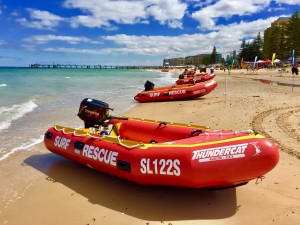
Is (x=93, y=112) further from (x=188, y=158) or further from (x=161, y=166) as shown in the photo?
(x=188, y=158)

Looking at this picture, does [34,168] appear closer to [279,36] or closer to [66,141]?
[66,141]

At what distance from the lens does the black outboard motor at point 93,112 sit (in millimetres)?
6020

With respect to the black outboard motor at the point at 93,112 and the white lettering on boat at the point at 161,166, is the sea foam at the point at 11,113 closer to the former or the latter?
the black outboard motor at the point at 93,112

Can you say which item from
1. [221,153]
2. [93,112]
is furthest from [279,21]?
[221,153]

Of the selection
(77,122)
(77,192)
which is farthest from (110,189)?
(77,122)

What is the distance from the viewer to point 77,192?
4.55m

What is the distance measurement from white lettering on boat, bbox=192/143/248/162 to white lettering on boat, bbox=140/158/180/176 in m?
0.29

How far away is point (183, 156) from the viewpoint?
12.8 ft

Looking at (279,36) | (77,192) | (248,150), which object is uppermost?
(279,36)

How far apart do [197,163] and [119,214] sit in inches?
48.1

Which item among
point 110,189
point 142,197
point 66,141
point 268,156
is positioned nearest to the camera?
point 268,156

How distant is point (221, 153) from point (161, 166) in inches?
33.0

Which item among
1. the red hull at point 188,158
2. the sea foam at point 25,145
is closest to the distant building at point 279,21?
the sea foam at point 25,145

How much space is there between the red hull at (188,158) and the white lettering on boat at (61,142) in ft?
1.01
